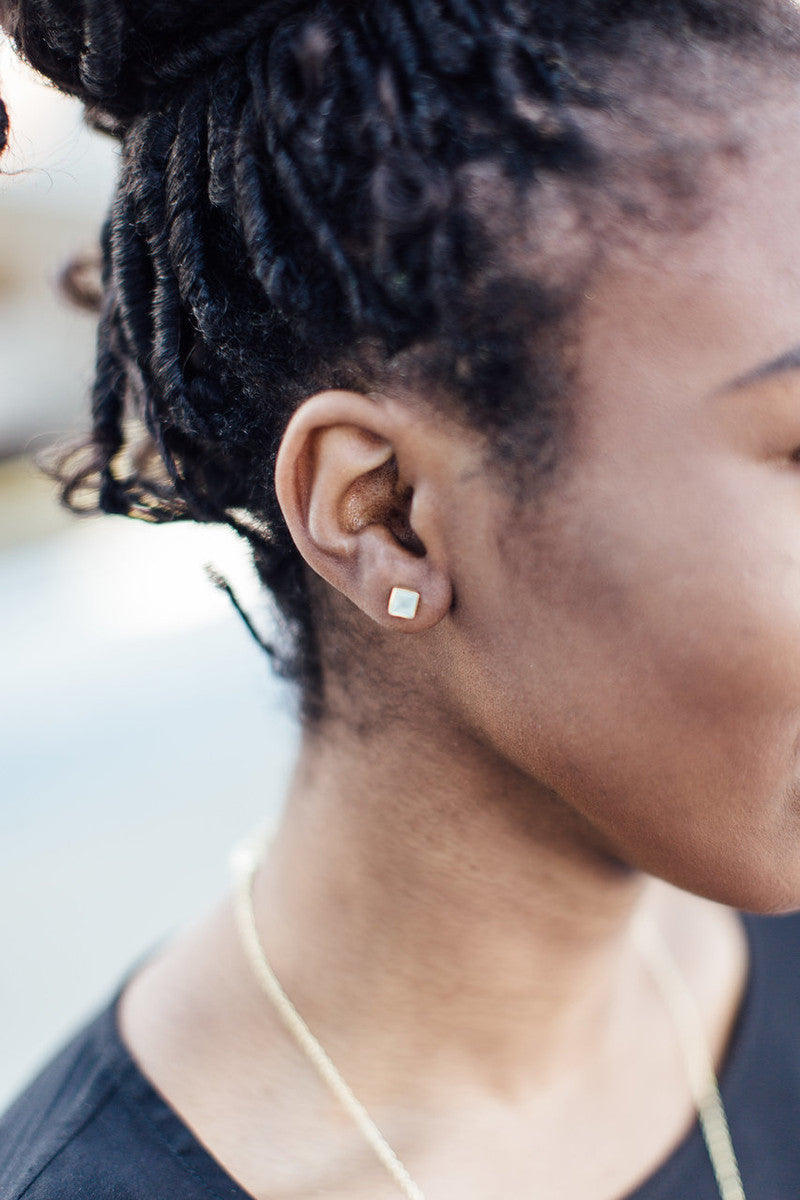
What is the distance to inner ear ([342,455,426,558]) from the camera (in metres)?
1.04

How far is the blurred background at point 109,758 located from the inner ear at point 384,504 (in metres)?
1.28

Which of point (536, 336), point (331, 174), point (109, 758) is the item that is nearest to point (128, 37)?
point (331, 174)

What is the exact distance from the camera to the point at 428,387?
0.99 m

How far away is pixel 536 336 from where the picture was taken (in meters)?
0.96

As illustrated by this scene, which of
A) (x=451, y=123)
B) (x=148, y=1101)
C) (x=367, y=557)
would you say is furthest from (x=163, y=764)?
(x=451, y=123)

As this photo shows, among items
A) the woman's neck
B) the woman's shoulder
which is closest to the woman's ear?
the woman's neck

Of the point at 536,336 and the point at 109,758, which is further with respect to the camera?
the point at 109,758

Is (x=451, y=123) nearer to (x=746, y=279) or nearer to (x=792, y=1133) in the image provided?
(x=746, y=279)

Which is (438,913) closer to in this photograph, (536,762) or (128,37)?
(536,762)

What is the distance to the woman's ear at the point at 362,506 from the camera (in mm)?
1011

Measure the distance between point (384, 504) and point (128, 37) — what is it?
0.50 meters

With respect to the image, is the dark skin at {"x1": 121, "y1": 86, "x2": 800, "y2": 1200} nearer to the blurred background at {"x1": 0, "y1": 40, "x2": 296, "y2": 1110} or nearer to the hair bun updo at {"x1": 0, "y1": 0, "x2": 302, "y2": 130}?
the hair bun updo at {"x1": 0, "y1": 0, "x2": 302, "y2": 130}

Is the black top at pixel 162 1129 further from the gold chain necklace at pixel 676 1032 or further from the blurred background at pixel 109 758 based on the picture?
the blurred background at pixel 109 758

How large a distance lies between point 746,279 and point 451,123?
289mm
